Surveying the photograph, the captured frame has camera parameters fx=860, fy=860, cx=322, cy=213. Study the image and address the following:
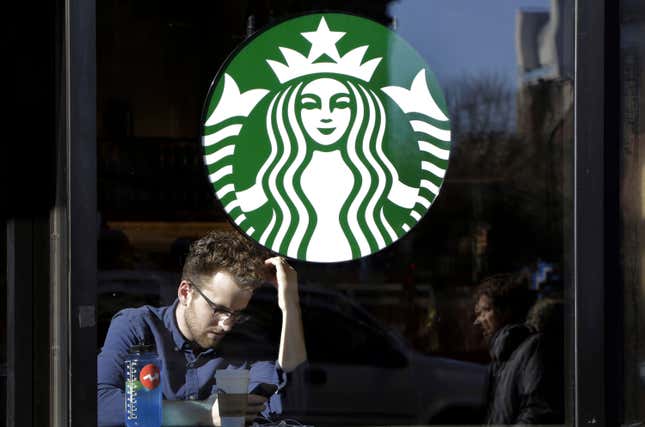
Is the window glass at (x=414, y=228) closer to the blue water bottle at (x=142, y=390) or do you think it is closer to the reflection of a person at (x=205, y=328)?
the reflection of a person at (x=205, y=328)

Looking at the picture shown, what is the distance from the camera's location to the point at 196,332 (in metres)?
3.21

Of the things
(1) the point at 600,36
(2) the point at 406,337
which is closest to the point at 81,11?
(1) the point at 600,36

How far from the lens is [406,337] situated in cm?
538

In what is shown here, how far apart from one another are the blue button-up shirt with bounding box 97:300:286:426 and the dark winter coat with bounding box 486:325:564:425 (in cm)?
108

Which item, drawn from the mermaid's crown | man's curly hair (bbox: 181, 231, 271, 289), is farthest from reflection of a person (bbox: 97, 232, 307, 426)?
the mermaid's crown

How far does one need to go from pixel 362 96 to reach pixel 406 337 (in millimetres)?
2581

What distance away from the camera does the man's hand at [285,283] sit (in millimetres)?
3160

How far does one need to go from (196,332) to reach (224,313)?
126mm

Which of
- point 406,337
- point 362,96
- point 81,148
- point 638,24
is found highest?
point 638,24

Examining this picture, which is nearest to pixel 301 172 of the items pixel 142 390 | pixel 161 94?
pixel 142 390

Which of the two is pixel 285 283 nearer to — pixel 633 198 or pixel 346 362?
pixel 633 198

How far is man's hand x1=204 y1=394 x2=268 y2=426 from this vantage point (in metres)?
3.12

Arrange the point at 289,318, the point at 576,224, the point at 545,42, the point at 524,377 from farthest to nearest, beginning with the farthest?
the point at 545,42, the point at 524,377, the point at 289,318, the point at 576,224

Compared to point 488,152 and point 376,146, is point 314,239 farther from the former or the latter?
point 488,152
